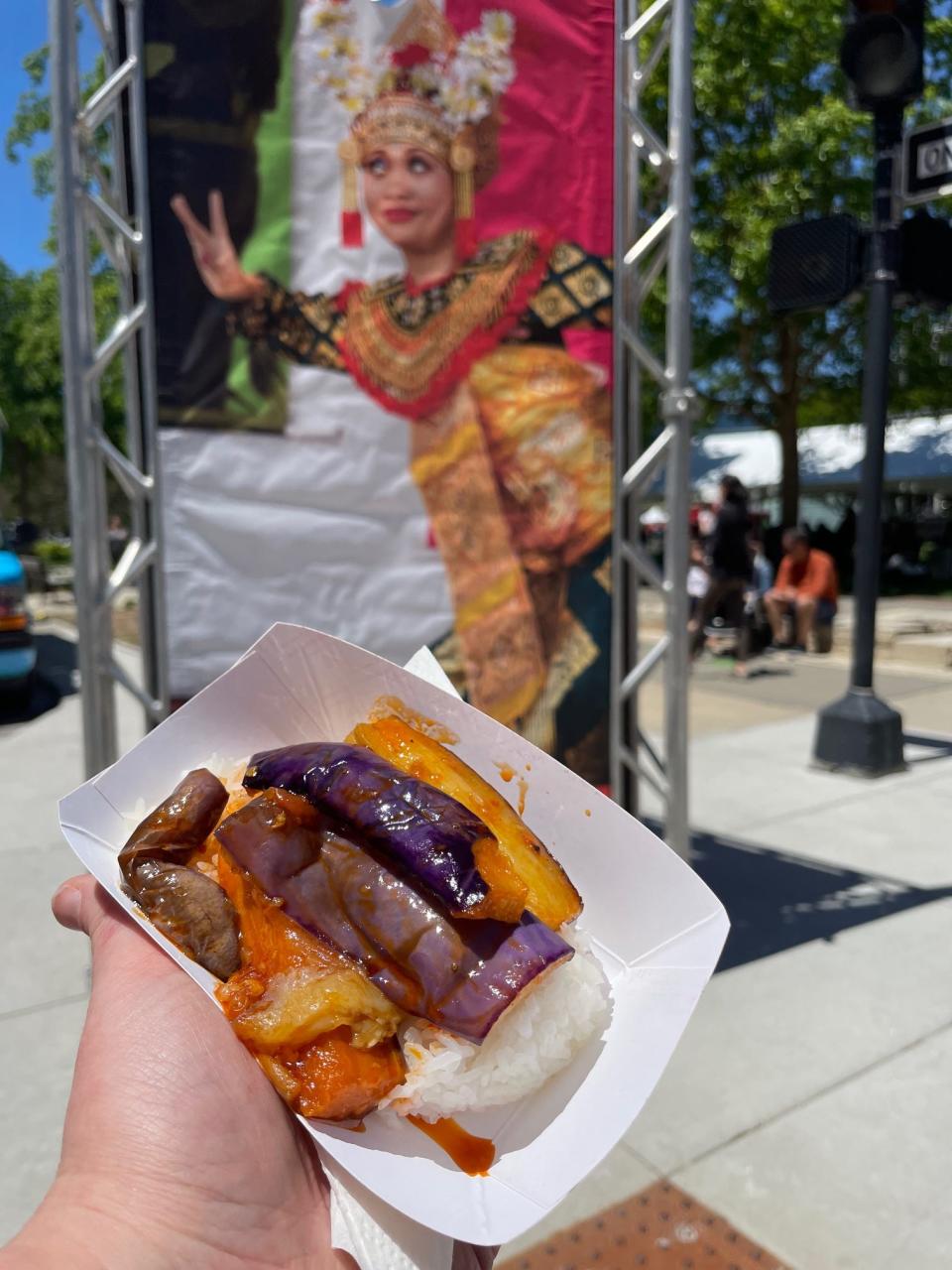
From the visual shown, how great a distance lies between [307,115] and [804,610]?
10.4 m

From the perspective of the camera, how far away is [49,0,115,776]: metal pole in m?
3.29

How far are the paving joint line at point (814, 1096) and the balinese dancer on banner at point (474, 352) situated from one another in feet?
4.48

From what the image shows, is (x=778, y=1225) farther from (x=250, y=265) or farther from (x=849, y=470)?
(x=849, y=470)

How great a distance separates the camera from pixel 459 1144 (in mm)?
1304

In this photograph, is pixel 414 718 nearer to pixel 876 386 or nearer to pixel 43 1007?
pixel 43 1007

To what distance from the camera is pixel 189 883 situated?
1.42 meters

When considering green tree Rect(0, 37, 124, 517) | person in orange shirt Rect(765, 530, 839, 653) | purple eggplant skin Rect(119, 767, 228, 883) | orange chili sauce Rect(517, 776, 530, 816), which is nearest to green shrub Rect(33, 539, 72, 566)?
green tree Rect(0, 37, 124, 517)

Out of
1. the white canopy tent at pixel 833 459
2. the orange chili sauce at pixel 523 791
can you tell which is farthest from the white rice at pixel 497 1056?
the white canopy tent at pixel 833 459

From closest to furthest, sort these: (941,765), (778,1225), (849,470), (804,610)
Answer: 1. (778,1225)
2. (941,765)
3. (804,610)
4. (849,470)

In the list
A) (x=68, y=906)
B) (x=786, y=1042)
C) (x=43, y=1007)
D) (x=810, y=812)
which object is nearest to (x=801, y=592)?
(x=810, y=812)

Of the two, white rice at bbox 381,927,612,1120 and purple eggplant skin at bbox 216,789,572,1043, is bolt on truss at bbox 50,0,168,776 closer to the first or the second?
purple eggplant skin at bbox 216,789,572,1043

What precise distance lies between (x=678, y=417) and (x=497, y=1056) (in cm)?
316

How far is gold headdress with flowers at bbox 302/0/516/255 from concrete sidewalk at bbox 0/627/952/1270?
3.08 metres

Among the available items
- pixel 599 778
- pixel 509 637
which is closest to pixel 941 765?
pixel 599 778
